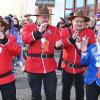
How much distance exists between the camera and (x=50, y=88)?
6500mm

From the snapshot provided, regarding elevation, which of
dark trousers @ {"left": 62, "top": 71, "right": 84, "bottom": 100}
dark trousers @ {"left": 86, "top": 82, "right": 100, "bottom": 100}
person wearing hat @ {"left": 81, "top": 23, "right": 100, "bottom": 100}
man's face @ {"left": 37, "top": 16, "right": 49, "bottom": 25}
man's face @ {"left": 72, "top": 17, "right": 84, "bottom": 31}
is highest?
man's face @ {"left": 37, "top": 16, "right": 49, "bottom": 25}

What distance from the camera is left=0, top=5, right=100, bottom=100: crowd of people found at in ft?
18.8

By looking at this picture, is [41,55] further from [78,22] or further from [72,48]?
[78,22]

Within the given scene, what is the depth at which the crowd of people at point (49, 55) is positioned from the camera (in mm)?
5738

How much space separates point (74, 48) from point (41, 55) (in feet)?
2.04

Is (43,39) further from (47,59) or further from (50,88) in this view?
(50,88)

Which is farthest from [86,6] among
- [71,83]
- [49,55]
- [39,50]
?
[39,50]

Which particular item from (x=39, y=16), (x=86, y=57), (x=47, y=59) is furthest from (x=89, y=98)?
(x=39, y=16)

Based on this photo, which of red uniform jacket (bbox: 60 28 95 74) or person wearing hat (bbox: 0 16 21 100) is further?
red uniform jacket (bbox: 60 28 95 74)

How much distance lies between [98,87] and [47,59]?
114 centimetres

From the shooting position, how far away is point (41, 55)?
6.47 meters

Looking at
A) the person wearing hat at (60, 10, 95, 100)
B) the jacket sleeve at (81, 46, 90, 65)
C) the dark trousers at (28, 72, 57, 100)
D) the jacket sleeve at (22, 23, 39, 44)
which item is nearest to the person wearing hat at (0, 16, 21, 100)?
the jacket sleeve at (22, 23, 39, 44)

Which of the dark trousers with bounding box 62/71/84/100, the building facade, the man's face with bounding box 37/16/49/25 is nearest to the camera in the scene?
the man's face with bounding box 37/16/49/25

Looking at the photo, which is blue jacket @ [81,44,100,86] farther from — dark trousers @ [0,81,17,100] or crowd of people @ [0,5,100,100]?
dark trousers @ [0,81,17,100]
